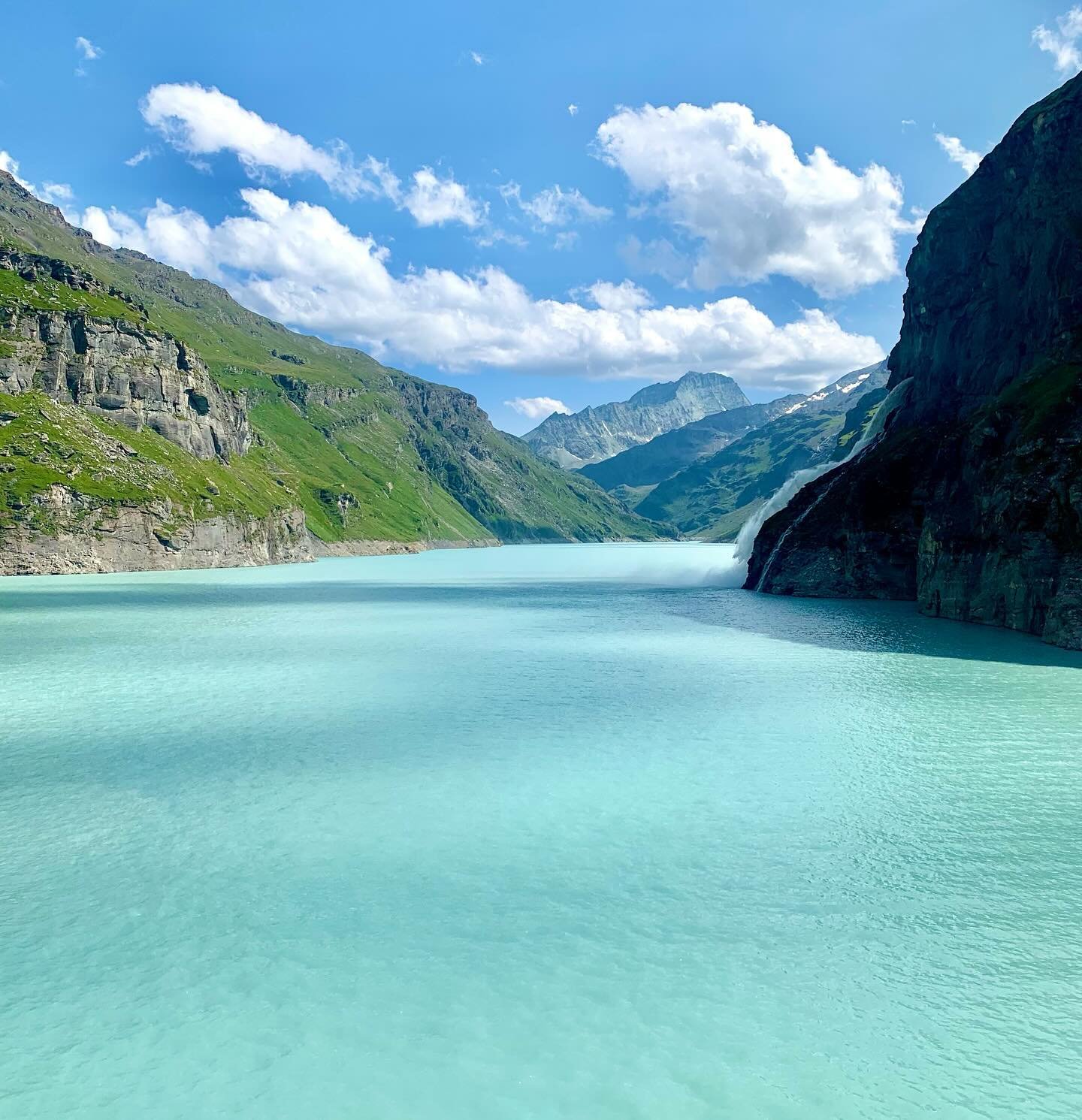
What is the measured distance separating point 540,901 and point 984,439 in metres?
63.3

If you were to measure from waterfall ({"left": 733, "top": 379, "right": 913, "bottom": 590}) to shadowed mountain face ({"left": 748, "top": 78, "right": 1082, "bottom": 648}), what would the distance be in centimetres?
111

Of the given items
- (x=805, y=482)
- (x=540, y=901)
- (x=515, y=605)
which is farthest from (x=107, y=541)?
(x=540, y=901)

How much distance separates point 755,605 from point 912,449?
2336 centimetres

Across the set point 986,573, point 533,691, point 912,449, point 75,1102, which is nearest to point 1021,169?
point 912,449

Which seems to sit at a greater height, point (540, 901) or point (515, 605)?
point (540, 901)

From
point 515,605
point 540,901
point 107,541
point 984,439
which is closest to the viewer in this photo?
point 540,901

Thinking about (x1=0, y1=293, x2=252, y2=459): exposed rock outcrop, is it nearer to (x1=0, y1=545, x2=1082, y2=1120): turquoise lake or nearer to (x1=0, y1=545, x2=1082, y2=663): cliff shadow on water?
(x1=0, y1=545, x2=1082, y2=663): cliff shadow on water

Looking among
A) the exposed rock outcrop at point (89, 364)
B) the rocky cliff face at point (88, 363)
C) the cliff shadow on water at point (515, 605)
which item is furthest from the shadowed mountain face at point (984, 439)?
the rocky cliff face at point (88, 363)

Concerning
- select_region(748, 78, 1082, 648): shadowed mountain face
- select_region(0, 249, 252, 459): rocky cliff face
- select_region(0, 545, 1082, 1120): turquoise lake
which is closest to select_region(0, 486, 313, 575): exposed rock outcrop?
select_region(0, 249, 252, 459): rocky cliff face

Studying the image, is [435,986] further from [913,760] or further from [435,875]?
[913,760]

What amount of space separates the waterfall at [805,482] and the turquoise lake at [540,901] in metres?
61.5

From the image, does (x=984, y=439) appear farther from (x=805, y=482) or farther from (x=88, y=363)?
(x=88, y=363)

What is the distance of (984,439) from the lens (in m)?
65.9

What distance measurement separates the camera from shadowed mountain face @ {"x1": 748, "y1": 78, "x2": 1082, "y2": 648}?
182ft
